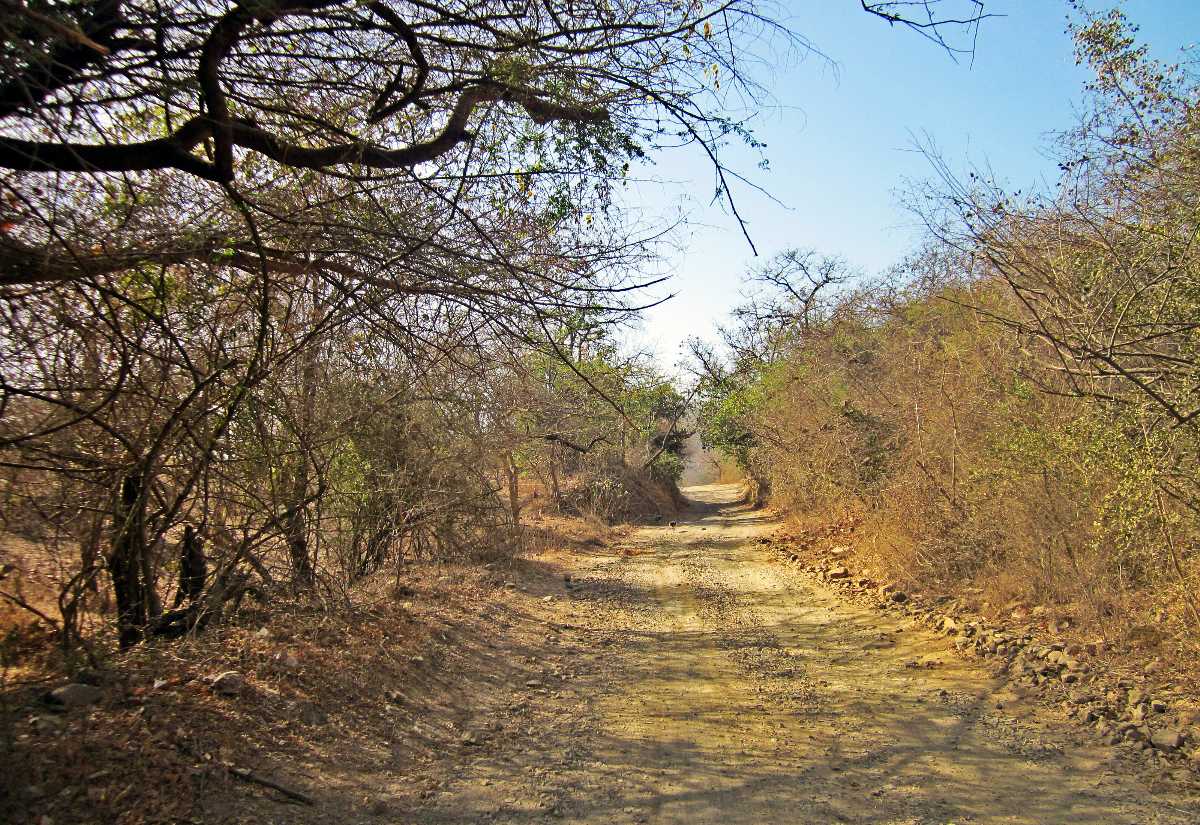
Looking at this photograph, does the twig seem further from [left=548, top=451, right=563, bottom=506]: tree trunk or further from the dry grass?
[left=548, top=451, right=563, bottom=506]: tree trunk

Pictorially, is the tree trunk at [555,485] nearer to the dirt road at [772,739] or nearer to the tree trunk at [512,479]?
the tree trunk at [512,479]

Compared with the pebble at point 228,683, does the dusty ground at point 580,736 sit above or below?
below

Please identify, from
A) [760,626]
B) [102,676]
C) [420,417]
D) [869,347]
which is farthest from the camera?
[869,347]

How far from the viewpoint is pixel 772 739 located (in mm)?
4961

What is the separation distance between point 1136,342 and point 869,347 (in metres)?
10.2

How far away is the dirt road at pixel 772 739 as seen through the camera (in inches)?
157

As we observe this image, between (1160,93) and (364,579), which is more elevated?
(1160,93)

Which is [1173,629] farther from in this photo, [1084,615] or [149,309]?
[149,309]

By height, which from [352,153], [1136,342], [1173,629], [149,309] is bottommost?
[1173,629]

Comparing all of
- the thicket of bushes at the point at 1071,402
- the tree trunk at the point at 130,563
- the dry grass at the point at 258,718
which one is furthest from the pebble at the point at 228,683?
the thicket of bushes at the point at 1071,402

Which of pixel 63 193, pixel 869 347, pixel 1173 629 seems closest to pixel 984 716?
pixel 1173 629

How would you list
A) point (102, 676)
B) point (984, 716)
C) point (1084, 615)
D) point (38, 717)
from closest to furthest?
point (38, 717) < point (102, 676) < point (984, 716) < point (1084, 615)

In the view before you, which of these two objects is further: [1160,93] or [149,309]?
[1160,93]

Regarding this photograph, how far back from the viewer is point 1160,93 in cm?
547
